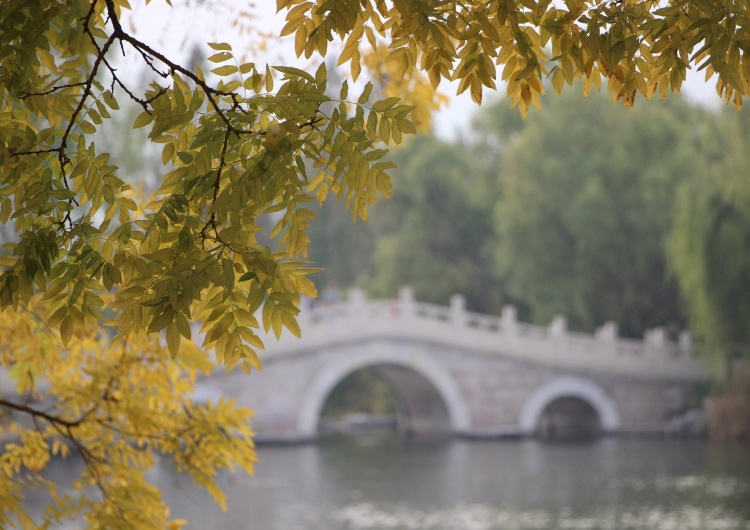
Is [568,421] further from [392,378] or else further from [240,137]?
[240,137]

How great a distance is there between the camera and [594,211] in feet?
78.9

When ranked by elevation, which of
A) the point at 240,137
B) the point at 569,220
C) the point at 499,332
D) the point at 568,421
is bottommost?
the point at 568,421

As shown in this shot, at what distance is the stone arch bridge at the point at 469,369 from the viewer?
68.7ft

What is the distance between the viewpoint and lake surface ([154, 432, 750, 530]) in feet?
40.1

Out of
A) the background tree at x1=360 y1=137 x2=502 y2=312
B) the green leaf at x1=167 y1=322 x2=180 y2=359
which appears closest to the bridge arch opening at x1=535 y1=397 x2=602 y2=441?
the background tree at x1=360 y1=137 x2=502 y2=312

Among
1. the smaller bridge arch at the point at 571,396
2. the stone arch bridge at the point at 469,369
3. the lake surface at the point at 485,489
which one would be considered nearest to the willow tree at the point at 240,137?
the lake surface at the point at 485,489

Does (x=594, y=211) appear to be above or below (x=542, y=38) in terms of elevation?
above

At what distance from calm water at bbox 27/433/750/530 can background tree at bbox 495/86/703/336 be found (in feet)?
15.5

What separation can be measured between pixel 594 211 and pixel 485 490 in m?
10.7

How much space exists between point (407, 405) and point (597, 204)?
608 centimetres

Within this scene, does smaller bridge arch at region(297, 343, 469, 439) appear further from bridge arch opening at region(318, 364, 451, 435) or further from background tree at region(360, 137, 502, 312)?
background tree at region(360, 137, 502, 312)

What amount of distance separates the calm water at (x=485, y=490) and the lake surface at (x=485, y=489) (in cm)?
1

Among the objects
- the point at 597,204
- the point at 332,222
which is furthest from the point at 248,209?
the point at 332,222

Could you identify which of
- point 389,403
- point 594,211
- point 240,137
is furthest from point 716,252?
point 240,137
